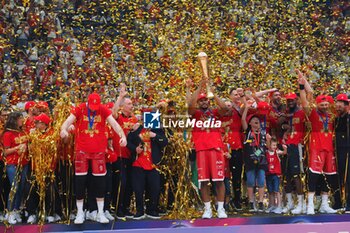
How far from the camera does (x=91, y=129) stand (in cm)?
750

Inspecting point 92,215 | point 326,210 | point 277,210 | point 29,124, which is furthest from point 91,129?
point 326,210

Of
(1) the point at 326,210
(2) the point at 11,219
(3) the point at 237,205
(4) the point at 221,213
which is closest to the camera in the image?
(2) the point at 11,219

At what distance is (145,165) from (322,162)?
227 centimetres

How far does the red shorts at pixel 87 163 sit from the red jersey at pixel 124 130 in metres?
0.53

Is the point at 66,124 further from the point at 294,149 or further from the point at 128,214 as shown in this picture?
the point at 294,149

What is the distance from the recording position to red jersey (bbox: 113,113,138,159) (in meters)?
8.03

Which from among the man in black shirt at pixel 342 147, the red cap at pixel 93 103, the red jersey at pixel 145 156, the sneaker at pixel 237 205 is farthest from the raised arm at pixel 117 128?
the man in black shirt at pixel 342 147

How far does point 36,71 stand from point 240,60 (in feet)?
14.3

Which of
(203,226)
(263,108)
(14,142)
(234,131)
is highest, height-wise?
(263,108)

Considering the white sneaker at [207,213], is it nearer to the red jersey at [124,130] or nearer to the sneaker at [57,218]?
the red jersey at [124,130]

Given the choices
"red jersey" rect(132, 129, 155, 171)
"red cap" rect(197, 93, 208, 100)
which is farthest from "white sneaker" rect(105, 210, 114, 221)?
"red cap" rect(197, 93, 208, 100)

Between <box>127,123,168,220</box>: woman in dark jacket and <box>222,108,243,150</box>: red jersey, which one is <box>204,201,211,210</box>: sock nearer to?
<box>127,123,168,220</box>: woman in dark jacket

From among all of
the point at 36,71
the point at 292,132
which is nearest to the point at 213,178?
the point at 292,132

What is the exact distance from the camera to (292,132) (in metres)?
8.45
